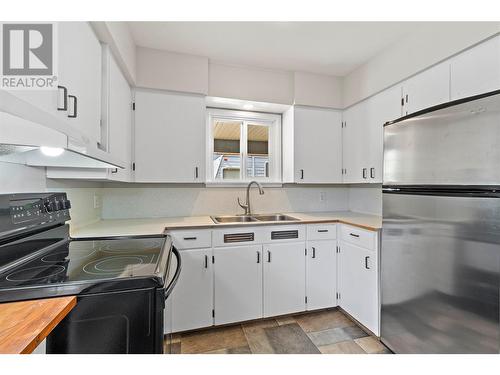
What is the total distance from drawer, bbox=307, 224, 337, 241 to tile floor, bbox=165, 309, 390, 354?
2.33 feet

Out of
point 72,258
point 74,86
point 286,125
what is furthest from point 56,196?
point 286,125

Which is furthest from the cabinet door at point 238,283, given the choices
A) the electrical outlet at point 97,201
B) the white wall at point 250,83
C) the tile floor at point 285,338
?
the white wall at point 250,83

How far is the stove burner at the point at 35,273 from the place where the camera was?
2.70 ft

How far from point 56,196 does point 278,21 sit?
73.9 inches

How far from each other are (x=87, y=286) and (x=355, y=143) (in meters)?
2.50

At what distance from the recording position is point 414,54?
6.05 feet

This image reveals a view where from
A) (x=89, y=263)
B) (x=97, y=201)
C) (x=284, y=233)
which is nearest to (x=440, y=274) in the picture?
(x=284, y=233)

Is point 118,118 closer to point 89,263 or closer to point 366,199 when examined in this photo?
point 89,263

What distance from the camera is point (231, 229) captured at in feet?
6.39

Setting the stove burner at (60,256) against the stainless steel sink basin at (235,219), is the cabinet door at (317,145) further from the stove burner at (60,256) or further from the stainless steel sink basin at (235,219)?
the stove burner at (60,256)

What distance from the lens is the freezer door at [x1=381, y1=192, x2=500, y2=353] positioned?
3.63 ft

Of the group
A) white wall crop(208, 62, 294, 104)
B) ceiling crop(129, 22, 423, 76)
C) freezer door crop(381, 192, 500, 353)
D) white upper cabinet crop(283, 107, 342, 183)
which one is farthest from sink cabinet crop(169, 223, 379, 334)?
ceiling crop(129, 22, 423, 76)

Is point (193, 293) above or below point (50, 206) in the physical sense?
below

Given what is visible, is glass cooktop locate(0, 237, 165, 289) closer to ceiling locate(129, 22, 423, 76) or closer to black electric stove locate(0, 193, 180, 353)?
black electric stove locate(0, 193, 180, 353)
